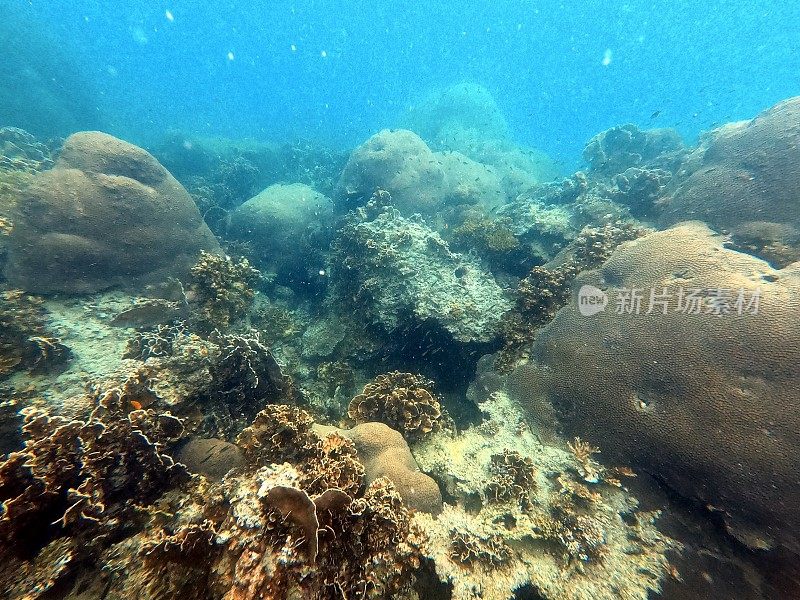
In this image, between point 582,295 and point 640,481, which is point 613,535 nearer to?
point 640,481

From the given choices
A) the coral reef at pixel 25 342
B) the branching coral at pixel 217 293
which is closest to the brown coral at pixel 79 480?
the coral reef at pixel 25 342

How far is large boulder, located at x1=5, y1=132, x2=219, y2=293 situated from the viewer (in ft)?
20.4

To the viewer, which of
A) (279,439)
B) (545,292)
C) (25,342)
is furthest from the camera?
(545,292)

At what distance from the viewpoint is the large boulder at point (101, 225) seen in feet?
20.4

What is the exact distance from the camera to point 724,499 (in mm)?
4004

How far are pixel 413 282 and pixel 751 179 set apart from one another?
7319 millimetres

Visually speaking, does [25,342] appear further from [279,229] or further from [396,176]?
[396,176]

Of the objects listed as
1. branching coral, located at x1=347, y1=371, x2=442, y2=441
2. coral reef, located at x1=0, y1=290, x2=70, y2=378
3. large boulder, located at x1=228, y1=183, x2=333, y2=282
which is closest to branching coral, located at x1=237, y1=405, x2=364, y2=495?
branching coral, located at x1=347, y1=371, x2=442, y2=441

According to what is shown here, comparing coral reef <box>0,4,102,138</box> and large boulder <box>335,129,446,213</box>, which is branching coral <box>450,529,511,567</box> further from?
coral reef <box>0,4,102,138</box>

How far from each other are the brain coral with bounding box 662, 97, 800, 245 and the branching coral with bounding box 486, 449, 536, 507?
628cm

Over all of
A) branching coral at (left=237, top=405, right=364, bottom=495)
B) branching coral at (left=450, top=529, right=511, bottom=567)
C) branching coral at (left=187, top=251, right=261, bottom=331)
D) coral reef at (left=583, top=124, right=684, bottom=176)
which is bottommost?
branching coral at (left=450, top=529, right=511, bottom=567)

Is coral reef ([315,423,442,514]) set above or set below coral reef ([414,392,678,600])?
above

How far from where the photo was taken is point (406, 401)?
529 cm

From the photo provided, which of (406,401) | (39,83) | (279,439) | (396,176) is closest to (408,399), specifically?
(406,401)
